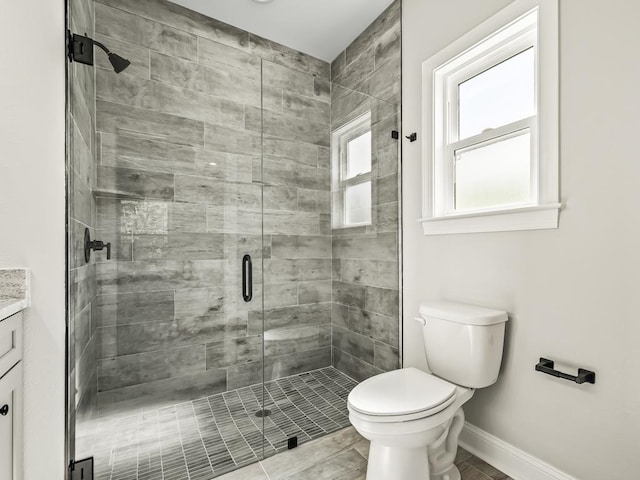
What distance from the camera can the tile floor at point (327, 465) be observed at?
1508mm

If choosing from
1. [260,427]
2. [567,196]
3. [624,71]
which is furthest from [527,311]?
[260,427]

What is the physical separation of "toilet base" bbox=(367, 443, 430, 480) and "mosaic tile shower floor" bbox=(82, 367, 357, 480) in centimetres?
60

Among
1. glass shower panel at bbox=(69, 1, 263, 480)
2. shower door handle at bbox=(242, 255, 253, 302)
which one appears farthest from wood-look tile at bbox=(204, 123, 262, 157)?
shower door handle at bbox=(242, 255, 253, 302)

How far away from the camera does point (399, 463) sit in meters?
1.27

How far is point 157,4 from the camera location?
222 centimetres

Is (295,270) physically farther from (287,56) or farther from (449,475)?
(287,56)

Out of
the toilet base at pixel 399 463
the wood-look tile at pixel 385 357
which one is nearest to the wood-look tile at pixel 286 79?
the wood-look tile at pixel 385 357

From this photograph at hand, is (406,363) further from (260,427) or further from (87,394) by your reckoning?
(87,394)

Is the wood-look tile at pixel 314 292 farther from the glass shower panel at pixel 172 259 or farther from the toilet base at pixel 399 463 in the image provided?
the toilet base at pixel 399 463

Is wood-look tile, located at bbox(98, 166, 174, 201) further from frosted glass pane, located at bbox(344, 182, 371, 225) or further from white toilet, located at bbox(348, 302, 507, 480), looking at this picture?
white toilet, located at bbox(348, 302, 507, 480)

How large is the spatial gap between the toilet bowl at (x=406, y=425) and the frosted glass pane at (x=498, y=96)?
137 centimetres

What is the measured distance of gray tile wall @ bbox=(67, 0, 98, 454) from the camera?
135cm

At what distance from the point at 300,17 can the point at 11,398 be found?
105 inches

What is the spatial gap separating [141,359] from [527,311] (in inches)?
75.7
